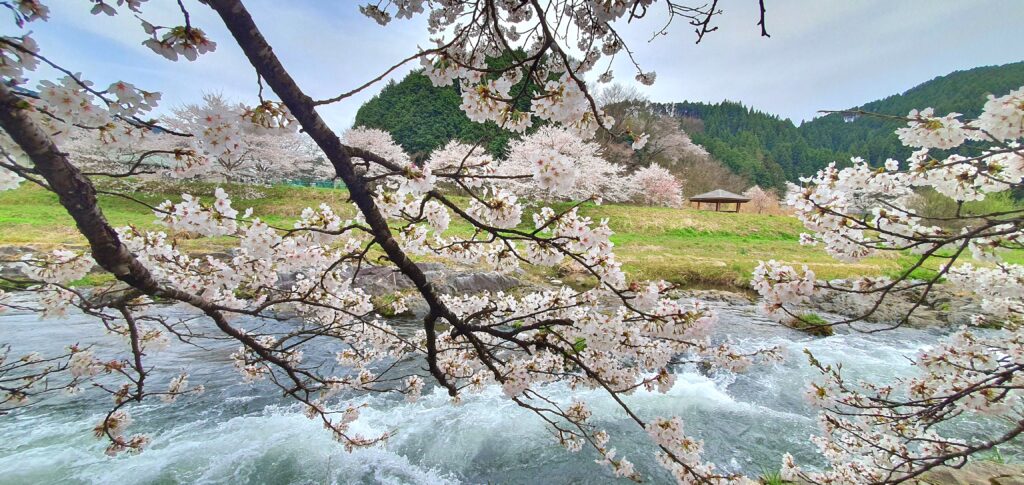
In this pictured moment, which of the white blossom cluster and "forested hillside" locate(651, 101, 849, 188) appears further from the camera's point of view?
"forested hillside" locate(651, 101, 849, 188)

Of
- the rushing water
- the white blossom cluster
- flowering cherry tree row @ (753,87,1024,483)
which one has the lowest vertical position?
the rushing water

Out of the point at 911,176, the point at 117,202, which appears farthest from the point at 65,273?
the point at 117,202

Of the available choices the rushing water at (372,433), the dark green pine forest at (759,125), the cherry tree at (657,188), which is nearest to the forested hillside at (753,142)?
the dark green pine forest at (759,125)

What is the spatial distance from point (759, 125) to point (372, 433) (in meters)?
89.9

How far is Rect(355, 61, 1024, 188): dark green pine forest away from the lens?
39094 millimetres

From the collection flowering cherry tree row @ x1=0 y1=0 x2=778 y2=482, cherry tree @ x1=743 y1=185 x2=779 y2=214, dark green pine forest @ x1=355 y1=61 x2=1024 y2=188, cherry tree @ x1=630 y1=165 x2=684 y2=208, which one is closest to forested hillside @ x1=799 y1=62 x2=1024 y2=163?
dark green pine forest @ x1=355 y1=61 x2=1024 y2=188

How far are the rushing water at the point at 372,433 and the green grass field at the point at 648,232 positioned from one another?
14.2ft

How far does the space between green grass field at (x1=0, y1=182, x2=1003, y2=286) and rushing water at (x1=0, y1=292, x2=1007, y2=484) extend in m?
4.33

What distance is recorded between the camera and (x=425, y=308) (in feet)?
32.4

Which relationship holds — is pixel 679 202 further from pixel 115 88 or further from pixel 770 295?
Result: pixel 115 88

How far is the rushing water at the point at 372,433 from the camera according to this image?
444 cm

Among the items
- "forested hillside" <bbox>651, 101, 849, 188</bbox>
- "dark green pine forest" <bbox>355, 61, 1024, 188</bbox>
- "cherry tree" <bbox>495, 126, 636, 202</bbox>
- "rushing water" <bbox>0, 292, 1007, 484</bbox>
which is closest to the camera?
"rushing water" <bbox>0, 292, 1007, 484</bbox>

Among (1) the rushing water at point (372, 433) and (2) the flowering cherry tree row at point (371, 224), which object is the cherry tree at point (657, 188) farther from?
(2) the flowering cherry tree row at point (371, 224)

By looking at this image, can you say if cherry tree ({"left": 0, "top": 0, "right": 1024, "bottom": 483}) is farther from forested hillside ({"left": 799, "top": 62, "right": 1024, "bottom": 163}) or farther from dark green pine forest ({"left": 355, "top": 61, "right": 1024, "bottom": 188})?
forested hillside ({"left": 799, "top": 62, "right": 1024, "bottom": 163})
